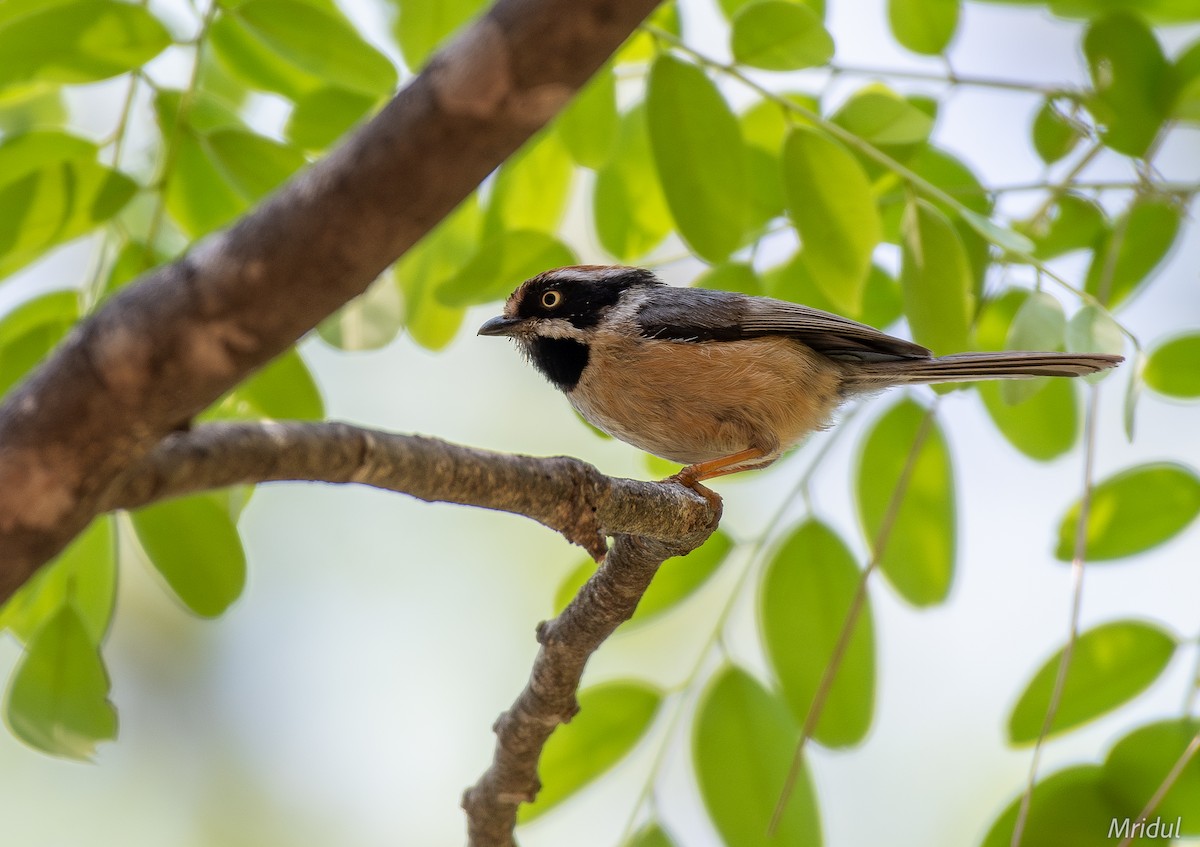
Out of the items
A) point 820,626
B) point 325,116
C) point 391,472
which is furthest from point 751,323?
point 391,472

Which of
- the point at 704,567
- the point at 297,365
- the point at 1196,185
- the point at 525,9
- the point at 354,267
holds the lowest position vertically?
the point at 354,267

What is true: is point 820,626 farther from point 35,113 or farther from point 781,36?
point 35,113

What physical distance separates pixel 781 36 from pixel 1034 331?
3.76 ft

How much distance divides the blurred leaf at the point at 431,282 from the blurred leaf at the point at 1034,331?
6.23 ft

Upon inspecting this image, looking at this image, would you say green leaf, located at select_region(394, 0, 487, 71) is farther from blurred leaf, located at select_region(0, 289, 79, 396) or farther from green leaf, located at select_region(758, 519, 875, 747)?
green leaf, located at select_region(758, 519, 875, 747)

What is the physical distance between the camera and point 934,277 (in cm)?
323

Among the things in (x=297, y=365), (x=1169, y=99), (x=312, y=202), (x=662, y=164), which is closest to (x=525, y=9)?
(x=312, y=202)

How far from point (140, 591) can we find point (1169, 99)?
6709 millimetres

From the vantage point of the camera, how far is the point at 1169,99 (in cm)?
396

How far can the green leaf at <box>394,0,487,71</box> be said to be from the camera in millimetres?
3238

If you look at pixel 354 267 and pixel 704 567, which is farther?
pixel 704 567

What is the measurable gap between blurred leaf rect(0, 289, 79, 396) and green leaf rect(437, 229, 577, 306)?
1120mm

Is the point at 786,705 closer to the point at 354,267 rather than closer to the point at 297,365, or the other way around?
the point at 297,365

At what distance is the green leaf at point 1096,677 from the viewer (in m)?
3.64
